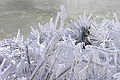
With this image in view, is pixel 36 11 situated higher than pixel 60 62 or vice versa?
pixel 60 62

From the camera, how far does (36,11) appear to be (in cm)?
493

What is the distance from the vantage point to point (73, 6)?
18.2ft

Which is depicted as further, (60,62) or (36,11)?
(36,11)

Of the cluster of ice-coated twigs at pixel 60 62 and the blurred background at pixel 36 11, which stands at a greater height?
the cluster of ice-coated twigs at pixel 60 62

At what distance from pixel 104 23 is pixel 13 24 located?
3060 mm

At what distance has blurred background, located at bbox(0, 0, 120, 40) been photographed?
4.12m

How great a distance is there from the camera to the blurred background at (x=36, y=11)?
162 inches

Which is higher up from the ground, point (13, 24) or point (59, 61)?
point (59, 61)

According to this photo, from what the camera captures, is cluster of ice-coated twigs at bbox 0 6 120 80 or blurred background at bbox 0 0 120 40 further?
blurred background at bbox 0 0 120 40

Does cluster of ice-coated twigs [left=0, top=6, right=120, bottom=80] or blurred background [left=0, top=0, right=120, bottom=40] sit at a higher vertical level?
cluster of ice-coated twigs [left=0, top=6, right=120, bottom=80]

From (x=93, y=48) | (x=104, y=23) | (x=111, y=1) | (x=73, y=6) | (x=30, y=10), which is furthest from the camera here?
(x=111, y=1)

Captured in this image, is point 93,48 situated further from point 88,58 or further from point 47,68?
point 47,68

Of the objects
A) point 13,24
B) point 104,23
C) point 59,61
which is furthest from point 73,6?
point 59,61

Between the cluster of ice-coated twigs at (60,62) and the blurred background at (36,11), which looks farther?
the blurred background at (36,11)
